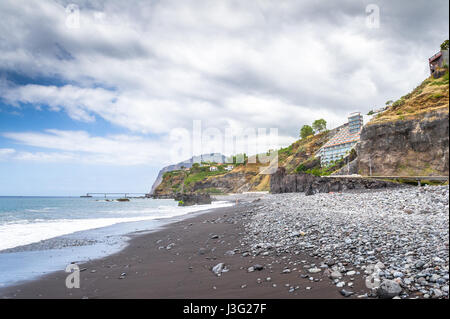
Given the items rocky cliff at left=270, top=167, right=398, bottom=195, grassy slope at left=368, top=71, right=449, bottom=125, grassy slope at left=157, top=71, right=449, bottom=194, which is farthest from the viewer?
rocky cliff at left=270, top=167, right=398, bottom=195

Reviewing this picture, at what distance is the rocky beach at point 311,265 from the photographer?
379 centimetres

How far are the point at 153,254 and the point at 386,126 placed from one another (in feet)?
25.1

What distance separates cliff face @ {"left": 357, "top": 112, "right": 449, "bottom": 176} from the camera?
2.86 metres

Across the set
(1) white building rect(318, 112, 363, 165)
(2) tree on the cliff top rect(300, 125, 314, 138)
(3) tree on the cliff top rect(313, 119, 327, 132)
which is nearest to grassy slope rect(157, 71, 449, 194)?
(1) white building rect(318, 112, 363, 165)

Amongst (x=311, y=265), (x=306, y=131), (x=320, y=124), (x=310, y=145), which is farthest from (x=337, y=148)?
(x=311, y=265)

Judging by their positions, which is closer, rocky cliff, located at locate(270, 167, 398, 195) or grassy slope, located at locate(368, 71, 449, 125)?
grassy slope, located at locate(368, 71, 449, 125)

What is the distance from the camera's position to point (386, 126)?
14.9 feet

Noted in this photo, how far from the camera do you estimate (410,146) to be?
3654mm

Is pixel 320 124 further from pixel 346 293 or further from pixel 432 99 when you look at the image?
pixel 432 99

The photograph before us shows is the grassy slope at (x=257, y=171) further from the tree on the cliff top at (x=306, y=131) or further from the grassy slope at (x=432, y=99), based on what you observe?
the grassy slope at (x=432, y=99)

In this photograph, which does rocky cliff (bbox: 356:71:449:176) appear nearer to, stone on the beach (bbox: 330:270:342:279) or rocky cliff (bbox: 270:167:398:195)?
stone on the beach (bbox: 330:270:342:279)

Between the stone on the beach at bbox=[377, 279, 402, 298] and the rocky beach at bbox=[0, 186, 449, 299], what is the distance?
0.04ft

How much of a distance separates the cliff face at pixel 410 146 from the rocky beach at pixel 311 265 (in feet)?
1.18

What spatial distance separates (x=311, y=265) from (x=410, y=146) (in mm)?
3110
